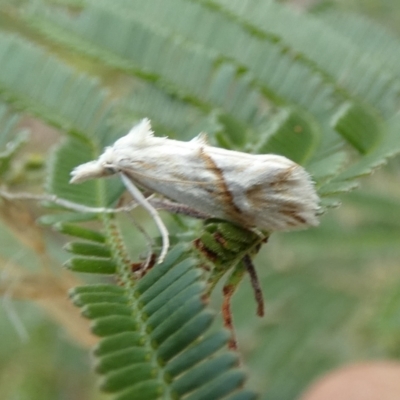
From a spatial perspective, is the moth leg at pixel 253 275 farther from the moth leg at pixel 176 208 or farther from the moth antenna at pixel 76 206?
the moth antenna at pixel 76 206

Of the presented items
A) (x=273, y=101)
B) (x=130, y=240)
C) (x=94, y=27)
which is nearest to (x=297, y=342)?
(x=130, y=240)

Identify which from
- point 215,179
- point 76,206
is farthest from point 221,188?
point 76,206

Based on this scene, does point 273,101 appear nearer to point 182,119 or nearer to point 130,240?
point 182,119

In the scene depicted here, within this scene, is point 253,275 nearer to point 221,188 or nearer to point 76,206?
point 221,188

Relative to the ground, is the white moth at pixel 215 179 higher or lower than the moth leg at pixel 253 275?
higher

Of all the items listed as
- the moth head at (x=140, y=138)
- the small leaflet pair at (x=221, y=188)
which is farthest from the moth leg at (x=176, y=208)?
the moth head at (x=140, y=138)
